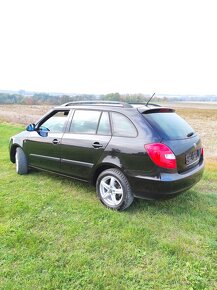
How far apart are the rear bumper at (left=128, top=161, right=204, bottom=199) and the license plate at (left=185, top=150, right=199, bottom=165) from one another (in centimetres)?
15

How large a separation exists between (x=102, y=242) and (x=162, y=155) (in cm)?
132

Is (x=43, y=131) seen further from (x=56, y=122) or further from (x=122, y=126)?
(x=122, y=126)

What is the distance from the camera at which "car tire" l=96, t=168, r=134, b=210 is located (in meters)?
3.65

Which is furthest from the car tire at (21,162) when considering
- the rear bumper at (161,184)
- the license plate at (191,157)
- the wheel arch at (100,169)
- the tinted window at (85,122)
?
the license plate at (191,157)

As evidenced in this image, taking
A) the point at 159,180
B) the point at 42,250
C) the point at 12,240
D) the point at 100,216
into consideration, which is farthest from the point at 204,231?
the point at 12,240

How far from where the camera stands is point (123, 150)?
11.8 feet

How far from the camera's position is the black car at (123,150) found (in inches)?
133

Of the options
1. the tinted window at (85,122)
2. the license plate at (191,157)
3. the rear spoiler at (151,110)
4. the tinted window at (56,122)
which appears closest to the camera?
the license plate at (191,157)

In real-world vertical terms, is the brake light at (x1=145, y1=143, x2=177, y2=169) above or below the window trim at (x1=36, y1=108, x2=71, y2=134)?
below

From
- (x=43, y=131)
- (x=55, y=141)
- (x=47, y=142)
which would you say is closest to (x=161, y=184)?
(x=55, y=141)

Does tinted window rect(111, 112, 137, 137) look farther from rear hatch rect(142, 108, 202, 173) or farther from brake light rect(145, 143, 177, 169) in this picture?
brake light rect(145, 143, 177, 169)

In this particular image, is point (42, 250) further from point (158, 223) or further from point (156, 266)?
point (158, 223)

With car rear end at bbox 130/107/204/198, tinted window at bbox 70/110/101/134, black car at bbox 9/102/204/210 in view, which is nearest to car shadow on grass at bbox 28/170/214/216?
black car at bbox 9/102/204/210

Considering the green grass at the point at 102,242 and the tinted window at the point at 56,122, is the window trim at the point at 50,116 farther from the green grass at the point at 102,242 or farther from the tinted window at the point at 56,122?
the green grass at the point at 102,242
